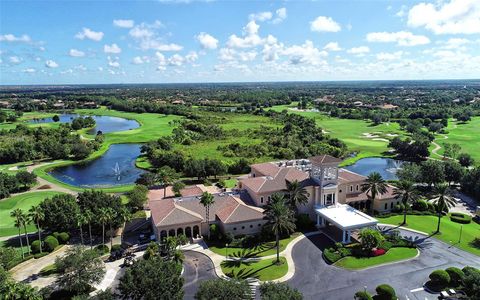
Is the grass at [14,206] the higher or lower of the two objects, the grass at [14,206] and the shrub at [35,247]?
the lower

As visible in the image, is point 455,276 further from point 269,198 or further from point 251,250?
point 269,198

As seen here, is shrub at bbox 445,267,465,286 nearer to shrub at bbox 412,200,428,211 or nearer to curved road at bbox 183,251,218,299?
shrub at bbox 412,200,428,211

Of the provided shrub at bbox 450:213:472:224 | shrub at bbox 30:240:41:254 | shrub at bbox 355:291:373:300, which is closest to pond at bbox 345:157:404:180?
shrub at bbox 450:213:472:224

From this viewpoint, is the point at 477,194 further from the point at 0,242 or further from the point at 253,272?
the point at 0,242

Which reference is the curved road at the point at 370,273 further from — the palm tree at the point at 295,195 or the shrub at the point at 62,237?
the shrub at the point at 62,237

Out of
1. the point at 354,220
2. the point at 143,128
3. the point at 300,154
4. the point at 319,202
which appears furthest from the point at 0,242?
the point at 143,128

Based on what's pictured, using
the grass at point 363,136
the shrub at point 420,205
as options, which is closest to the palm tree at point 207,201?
the shrub at point 420,205

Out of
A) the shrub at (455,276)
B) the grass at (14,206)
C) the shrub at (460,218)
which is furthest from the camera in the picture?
the shrub at (460,218)
